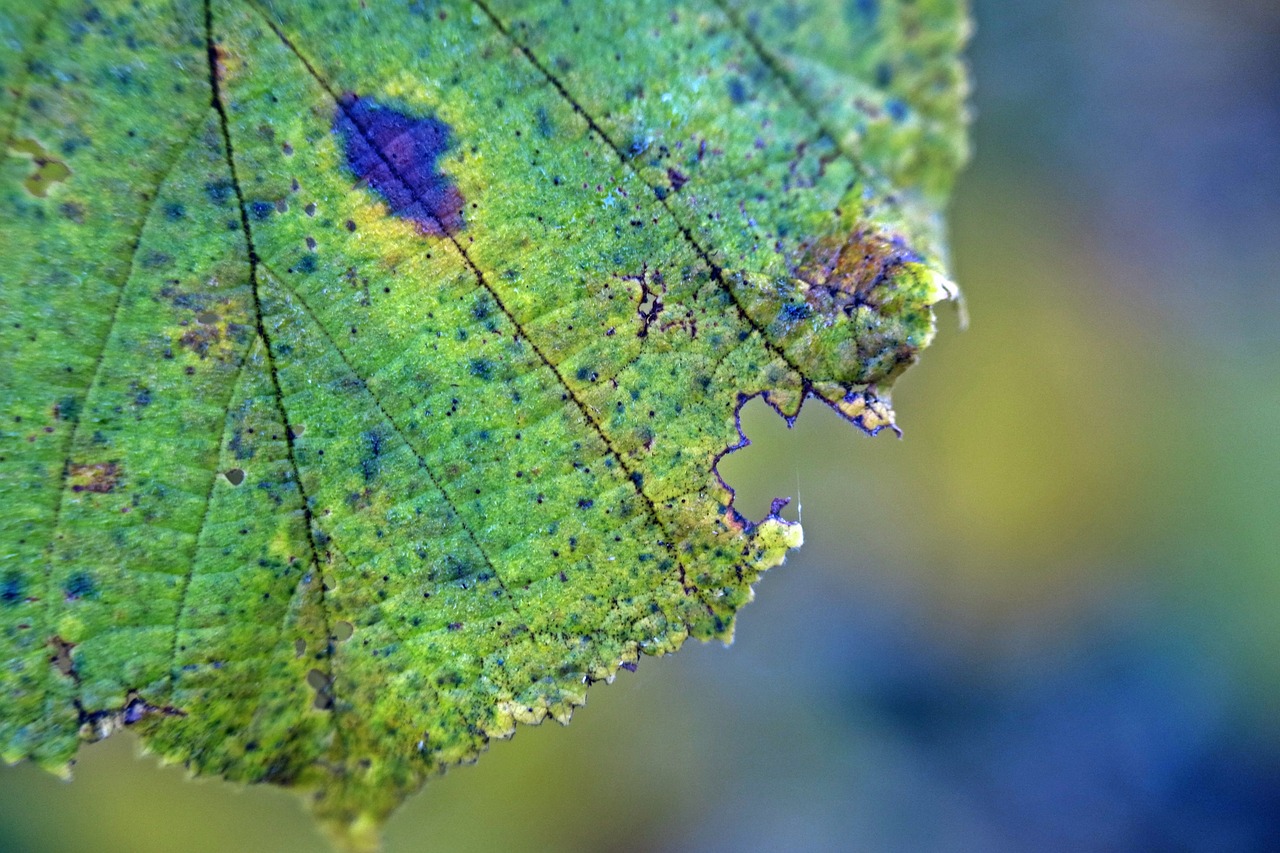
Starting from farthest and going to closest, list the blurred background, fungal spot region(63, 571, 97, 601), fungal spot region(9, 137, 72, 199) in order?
the blurred background → fungal spot region(63, 571, 97, 601) → fungal spot region(9, 137, 72, 199)

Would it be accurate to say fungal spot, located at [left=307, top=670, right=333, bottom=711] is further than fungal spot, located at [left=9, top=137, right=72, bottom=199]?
Yes

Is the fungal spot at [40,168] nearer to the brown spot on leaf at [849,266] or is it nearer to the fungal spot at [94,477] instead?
the fungal spot at [94,477]

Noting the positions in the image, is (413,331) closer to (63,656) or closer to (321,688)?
(321,688)

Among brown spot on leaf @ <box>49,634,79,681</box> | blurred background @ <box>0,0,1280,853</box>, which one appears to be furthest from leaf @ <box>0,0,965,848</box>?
blurred background @ <box>0,0,1280,853</box>

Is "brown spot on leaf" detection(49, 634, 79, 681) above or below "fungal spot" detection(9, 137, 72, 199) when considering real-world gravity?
below

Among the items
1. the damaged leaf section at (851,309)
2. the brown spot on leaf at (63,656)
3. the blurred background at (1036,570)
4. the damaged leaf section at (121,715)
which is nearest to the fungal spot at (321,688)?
the damaged leaf section at (121,715)

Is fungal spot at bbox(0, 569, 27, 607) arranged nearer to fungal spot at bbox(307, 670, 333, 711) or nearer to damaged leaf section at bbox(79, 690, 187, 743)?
damaged leaf section at bbox(79, 690, 187, 743)

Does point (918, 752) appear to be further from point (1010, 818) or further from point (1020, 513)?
point (1020, 513)
